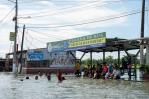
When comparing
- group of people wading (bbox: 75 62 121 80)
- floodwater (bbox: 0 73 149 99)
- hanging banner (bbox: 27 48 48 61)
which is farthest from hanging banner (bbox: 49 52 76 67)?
floodwater (bbox: 0 73 149 99)

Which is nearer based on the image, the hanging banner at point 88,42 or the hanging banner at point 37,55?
the hanging banner at point 88,42

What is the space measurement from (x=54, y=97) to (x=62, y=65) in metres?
39.5

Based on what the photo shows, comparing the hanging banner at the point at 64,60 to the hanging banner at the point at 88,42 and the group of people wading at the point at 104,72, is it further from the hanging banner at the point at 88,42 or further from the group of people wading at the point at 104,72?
the group of people wading at the point at 104,72

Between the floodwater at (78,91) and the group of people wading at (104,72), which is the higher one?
the group of people wading at (104,72)

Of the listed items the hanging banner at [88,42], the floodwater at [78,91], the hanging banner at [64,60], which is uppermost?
the hanging banner at [88,42]

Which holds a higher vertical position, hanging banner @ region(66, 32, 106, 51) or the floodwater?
hanging banner @ region(66, 32, 106, 51)

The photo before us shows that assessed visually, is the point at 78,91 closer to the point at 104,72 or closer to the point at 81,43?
the point at 104,72

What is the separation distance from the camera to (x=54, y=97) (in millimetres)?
19797

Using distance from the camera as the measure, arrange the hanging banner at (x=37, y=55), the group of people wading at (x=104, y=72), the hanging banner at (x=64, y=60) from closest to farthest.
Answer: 1. the group of people wading at (x=104, y=72)
2. the hanging banner at (x=64, y=60)
3. the hanging banner at (x=37, y=55)

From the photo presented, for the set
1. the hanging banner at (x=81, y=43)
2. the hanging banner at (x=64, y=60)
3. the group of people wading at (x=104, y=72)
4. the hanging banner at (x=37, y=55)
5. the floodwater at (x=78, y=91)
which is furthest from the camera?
the hanging banner at (x=37, y=55)

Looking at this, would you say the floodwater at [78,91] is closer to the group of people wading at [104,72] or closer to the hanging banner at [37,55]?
the group of people wading at [104,72]

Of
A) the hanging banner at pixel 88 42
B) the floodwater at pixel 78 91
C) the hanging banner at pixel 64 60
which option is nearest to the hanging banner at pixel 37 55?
the hanging banner at pixel 64 60

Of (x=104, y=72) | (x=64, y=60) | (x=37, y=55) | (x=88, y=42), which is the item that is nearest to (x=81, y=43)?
(x=88, y=42)

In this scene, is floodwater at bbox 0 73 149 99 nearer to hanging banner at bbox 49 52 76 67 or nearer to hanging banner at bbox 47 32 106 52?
hanging banner at bbox 47 32 106 52
